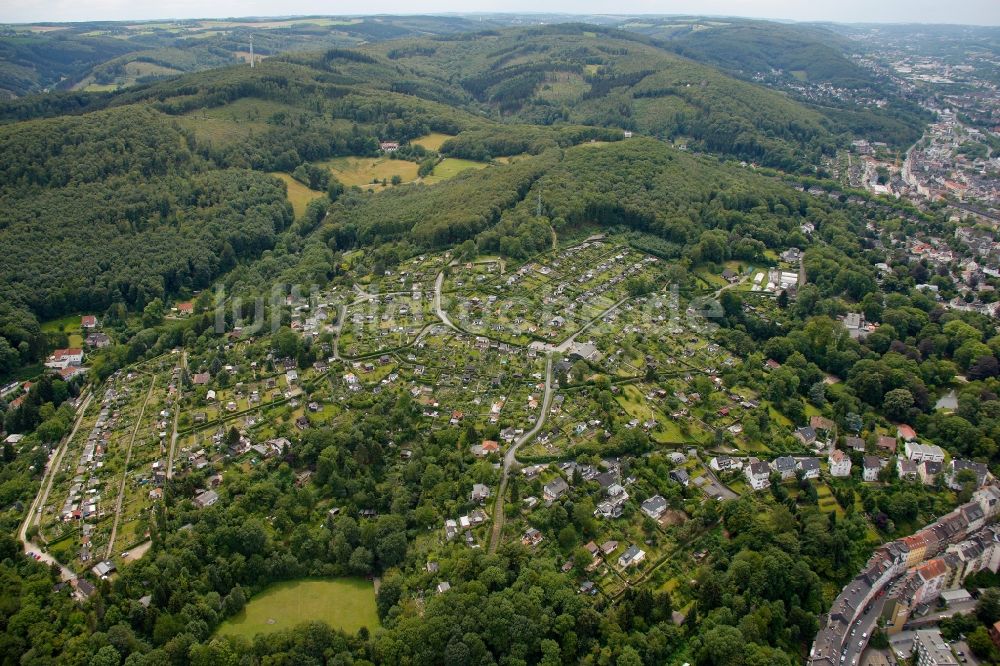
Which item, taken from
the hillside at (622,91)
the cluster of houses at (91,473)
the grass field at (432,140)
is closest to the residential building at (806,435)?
the cluster of houses at (91,473)

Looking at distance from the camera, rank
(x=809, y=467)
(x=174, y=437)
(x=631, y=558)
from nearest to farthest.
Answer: (x=631, y=558) < (x=809, y=467) < (x=174, y=437)

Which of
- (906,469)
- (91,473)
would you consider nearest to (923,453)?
(906,469)

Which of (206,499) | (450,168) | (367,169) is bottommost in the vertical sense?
(206,499)

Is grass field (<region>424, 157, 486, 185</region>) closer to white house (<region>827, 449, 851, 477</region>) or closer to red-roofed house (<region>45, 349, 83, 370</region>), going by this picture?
red-roofed house (<region>45, 349, 83, 370</region>)

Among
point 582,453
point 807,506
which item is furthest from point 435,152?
point 807,506

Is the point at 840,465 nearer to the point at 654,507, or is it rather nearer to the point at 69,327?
the point at 654,507

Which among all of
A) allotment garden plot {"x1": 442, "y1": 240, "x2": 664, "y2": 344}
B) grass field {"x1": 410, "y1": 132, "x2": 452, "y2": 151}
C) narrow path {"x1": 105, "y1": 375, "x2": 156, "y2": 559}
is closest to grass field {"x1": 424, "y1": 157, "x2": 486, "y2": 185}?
grass field {"x1": 410, "y1": 132, "x2": 452, "y2": 151}
